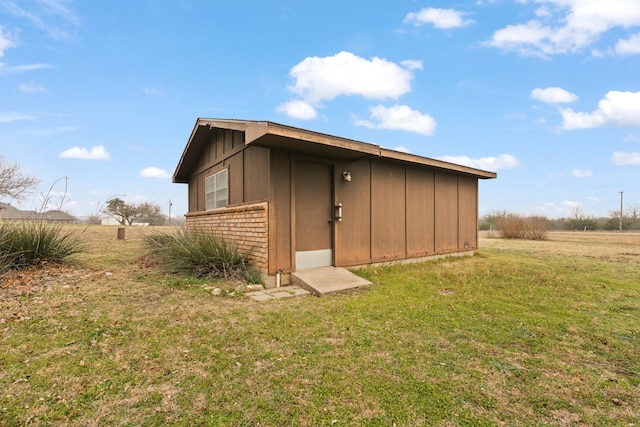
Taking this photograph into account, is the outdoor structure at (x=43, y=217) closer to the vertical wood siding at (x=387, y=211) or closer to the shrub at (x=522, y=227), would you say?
the vertical wood siding at (x=387, y=211)

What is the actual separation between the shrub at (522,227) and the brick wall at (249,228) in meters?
20.6

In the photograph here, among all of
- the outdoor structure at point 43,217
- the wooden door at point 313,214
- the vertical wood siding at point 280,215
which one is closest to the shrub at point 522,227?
the wooden door at point 313,214

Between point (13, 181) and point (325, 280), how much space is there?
84.9 ft

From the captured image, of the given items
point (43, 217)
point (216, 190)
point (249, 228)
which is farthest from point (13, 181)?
point (249, 228)

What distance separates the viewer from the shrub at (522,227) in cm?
2009

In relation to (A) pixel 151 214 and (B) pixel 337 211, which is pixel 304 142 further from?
(A) pixel 151 214

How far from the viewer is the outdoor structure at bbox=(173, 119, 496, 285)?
17.7 ft

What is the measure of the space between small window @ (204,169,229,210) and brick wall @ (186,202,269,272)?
34 cm

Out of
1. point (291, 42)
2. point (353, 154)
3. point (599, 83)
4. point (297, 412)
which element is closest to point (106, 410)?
point (297, 412)

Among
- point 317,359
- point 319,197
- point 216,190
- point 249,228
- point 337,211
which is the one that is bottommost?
point 317,359

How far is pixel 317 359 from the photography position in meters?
2.54

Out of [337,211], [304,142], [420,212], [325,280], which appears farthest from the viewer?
[420,212]

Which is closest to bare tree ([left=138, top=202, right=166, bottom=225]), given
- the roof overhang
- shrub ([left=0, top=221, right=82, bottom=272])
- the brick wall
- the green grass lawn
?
shrub ([left=0, top=221, right=82, bottom=272])

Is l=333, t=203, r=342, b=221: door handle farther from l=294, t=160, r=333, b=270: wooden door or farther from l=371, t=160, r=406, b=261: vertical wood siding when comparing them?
l=371, t=160, r=406, b=261: vertical wood siding
